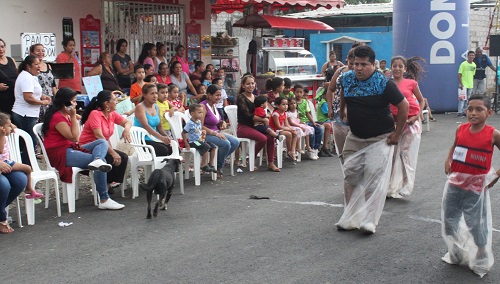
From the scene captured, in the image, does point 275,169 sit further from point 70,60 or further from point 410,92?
point 70,60

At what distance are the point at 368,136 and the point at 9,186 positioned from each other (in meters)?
3.56

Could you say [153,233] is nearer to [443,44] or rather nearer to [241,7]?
[241,7]

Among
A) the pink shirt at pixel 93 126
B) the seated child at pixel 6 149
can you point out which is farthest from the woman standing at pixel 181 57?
the seated child at pixel 6 149

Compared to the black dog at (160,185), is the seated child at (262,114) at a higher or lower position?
higher

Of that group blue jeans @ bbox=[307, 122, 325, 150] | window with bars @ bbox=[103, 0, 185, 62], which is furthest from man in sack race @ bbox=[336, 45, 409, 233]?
window with bars @ bbox=[103, 0, 185, 62]

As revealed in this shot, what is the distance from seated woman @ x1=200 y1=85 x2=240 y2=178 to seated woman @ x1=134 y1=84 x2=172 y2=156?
78 centimetres

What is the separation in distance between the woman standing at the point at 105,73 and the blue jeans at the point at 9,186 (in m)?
5.72

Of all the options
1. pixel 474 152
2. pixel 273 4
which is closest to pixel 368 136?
pixel 474 152

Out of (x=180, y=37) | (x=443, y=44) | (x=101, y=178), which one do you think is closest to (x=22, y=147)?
(x=101, y=178)

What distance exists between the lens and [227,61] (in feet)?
61.6

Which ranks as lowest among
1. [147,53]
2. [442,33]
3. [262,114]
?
[262,114]

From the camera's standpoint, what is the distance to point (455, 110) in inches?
820

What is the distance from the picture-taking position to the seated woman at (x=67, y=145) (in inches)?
314

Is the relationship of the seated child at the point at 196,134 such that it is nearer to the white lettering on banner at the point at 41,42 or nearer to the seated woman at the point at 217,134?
the seated woman at the point at 217,134
